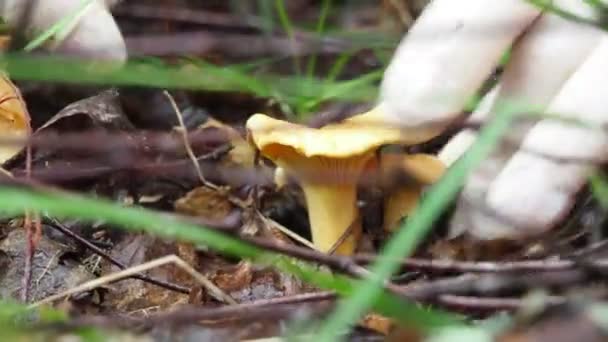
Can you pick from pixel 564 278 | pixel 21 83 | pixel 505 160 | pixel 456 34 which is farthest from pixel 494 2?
pixel 21 83

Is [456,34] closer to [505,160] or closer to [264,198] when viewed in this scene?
[505,160]

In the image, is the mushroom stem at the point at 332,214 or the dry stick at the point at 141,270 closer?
the dry stick at the point at 141,270

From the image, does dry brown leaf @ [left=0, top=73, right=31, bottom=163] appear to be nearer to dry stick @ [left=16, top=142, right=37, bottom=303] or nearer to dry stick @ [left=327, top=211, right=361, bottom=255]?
dry stick @ [left=16, top=142, right=37, bottom=303]

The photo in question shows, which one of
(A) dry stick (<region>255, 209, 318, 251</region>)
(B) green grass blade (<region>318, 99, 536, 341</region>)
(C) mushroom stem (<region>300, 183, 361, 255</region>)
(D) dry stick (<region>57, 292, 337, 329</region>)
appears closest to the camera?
(B) green grass blade (<region>318, 99, 536, 341</region>)

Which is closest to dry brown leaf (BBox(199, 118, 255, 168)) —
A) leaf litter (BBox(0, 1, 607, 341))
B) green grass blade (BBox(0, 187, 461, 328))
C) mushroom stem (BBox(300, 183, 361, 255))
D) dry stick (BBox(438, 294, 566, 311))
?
leaf litter (BBox(0, 1, 607, 341))

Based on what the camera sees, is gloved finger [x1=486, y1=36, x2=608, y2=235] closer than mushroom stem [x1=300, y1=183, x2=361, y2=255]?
Yes

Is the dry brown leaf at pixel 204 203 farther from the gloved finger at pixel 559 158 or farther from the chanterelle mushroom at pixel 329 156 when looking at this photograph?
the gloved finger at pixel 559 158

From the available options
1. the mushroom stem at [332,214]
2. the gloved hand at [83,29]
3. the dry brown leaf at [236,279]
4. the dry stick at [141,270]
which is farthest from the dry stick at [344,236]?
the gloved hand at [83,29]
